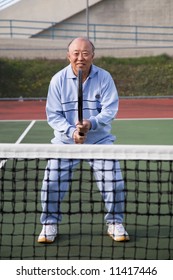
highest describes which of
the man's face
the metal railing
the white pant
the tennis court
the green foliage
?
the man's face

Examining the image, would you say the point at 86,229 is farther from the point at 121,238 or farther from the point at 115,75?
the point at 115,75

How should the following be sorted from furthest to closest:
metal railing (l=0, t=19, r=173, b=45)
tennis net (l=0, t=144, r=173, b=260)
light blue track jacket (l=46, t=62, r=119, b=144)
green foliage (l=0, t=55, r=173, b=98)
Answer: metal railing (l=0, t=19, r=173, b=45) → green foliage (l=0, t=55, r=173, b=98) → light blue track jacket (l=46, t=62, r=119, b=144) → tennis net (l=0, t=144, r=173, b=260)

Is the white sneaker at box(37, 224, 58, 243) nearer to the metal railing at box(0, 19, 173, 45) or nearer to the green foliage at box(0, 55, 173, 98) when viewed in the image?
the green foliage at box(0, 55, 173, 98)

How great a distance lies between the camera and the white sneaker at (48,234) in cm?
543

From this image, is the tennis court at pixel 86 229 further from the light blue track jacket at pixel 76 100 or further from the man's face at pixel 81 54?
the man's face at pixel 81 54

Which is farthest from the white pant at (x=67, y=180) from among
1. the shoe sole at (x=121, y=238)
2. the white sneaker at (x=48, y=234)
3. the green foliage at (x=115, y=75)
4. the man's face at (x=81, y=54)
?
the green foliage at (x=115, y=75)

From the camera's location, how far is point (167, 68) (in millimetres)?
29141

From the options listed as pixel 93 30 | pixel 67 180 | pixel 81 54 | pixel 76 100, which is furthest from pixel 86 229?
pixel 93 30

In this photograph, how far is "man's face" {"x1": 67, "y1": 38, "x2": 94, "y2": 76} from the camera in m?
5.27

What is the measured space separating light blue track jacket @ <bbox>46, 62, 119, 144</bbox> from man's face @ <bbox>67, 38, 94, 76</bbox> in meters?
0.12

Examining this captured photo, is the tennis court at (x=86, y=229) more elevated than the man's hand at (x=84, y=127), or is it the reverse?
the man's hand at (x=84, y=127)

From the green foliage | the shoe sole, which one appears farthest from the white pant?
the green foliage

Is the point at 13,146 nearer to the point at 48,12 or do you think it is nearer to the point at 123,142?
the point at 123,142

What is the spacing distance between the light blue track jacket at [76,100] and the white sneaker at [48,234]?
2.35ft
